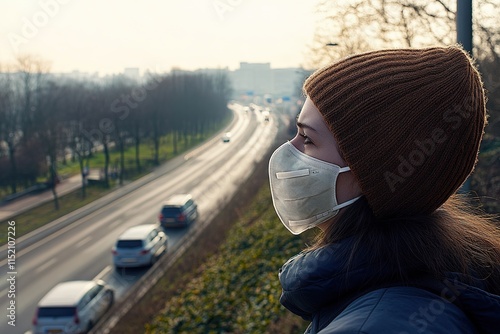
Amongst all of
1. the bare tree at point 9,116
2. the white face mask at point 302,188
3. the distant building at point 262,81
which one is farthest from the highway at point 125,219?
the white face mask at point 302,188

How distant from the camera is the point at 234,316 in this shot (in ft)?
27.0

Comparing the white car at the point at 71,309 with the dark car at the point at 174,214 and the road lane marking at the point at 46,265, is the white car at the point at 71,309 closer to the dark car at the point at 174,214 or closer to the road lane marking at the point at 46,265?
the road lane marking at the point at 46,265

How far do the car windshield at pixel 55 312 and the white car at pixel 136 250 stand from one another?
385 cm

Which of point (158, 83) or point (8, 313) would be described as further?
point (158, 83)

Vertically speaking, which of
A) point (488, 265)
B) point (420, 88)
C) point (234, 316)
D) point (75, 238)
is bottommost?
point (75, 238)

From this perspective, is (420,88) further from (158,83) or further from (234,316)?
(158,83)

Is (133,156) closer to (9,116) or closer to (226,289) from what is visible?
(9,116)

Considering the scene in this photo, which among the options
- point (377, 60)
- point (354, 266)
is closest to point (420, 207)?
point (354, 266)

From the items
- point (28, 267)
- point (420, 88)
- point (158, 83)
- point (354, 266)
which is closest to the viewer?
point (354, 266)

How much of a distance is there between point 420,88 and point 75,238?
58.0 feet

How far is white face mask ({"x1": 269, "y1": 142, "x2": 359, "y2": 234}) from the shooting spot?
5.86ft

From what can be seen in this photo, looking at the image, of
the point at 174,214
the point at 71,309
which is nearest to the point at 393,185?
the point at 71,309

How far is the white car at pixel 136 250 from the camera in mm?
14094

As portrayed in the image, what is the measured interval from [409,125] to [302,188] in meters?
0.52
